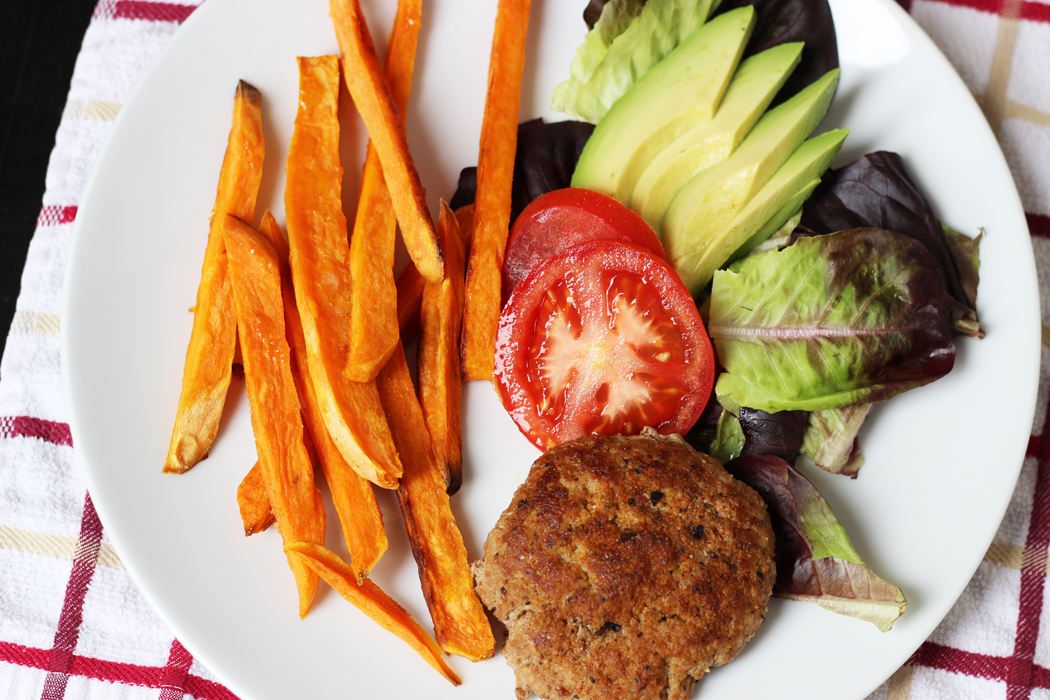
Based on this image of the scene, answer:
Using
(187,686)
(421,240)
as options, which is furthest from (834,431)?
(187,686)

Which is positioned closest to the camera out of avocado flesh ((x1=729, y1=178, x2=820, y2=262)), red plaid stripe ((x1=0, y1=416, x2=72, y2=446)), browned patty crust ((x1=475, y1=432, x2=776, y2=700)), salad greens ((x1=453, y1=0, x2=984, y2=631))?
browned patty crust ((x1=475, y1=432, x2=776, y2=700))

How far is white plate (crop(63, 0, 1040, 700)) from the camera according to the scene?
275cm

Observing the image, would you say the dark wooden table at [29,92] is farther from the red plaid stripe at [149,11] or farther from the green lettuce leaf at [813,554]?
the green lettuce leaf at [813,554]

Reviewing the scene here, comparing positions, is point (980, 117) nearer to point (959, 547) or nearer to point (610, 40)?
point (610, 40)

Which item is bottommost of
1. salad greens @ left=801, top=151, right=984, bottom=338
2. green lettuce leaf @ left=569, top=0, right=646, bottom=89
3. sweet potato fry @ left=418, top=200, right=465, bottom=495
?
sweet potato fry @ left=418, top=200, right=465, bottom=495

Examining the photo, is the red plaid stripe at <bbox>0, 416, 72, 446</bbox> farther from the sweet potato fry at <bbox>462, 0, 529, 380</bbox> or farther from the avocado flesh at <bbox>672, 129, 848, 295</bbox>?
the avocado flesh at <bbox>672, 129, 848, 295</bbox>

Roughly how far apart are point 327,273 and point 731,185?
5.07ft

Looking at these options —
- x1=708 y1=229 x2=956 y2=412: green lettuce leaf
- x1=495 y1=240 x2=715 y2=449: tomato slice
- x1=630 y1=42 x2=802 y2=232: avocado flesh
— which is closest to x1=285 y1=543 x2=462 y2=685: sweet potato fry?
x1=495 y1=240 x2=715 y2=449: tomato slice

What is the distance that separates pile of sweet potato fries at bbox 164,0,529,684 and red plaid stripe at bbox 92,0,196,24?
2.98ft

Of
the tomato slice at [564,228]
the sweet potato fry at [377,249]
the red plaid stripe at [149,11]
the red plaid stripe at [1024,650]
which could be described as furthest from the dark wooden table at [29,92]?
the red plaid stripe at [1024,650]

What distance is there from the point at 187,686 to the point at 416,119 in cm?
262

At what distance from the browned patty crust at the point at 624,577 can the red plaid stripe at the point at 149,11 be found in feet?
9.14

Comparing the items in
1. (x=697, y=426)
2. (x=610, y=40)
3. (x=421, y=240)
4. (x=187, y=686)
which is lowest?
(x=187, y=686)

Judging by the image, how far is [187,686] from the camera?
310 centimetres
